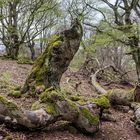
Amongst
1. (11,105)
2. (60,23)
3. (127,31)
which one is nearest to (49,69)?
(11,105)

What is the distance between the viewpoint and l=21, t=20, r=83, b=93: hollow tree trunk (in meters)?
7.40

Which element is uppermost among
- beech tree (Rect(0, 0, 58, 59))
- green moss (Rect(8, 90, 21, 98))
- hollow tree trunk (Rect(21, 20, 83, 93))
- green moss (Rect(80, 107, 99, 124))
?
beech tree (Rect(0, 0, 58, 59))

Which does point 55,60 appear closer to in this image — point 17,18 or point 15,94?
point 15,94

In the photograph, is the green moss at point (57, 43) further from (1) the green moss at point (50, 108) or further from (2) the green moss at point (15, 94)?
(1) the green moss at point (50, 108)

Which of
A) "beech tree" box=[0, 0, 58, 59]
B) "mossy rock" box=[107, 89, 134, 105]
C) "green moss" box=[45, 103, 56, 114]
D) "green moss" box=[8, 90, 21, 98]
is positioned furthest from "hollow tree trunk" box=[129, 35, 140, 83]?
"green moss" box=[45, 103, 56, 114]

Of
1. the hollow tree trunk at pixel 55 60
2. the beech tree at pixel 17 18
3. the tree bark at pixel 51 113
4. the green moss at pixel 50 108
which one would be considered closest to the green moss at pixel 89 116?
the tree bark at pixel 51 113

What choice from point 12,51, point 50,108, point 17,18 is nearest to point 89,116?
point 50,108

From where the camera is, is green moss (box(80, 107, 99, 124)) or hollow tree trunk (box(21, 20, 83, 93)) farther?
hollow tree trunk (box(21, 20, 83, 93))

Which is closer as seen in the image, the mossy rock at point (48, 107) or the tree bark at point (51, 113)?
the tree bark at point (51, 113)

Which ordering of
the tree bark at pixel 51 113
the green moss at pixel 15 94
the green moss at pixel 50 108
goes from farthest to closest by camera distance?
the green moss at pixel 15 94
the green moss at pixel 50 108
the tree bark at pixel 51 113

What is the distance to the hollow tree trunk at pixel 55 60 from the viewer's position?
291 inches

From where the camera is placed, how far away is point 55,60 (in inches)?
292

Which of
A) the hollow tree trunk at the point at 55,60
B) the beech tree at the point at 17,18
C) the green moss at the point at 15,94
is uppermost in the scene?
the beech tree at the point at 17,18

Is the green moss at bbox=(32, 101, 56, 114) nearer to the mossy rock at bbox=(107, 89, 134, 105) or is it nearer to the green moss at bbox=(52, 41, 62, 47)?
the green moss at bbox=(52, 41, 62, 47)
